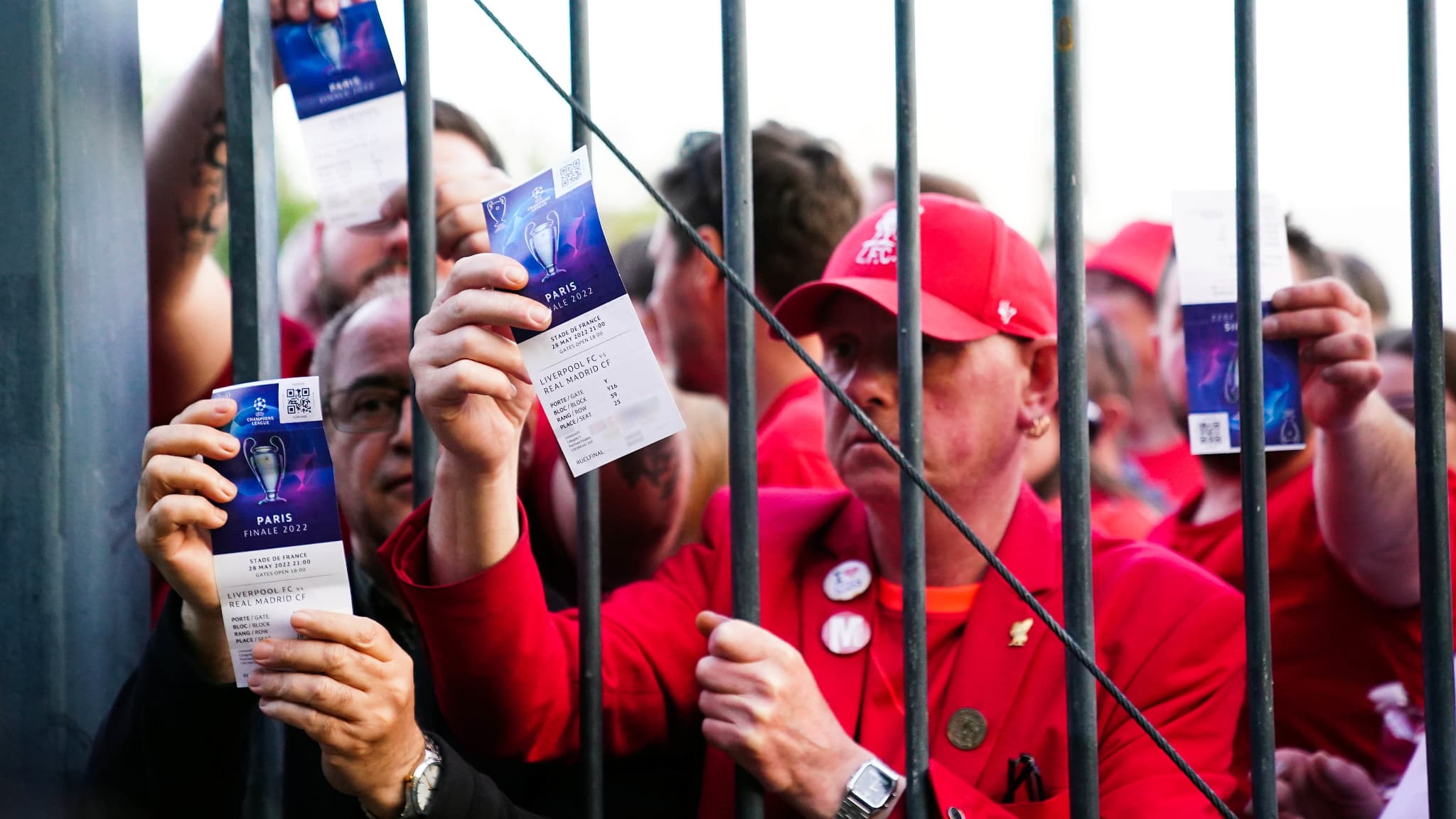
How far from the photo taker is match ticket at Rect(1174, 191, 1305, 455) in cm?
147

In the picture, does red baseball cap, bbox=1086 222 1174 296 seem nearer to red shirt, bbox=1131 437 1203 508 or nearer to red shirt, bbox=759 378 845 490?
red shirt, bbox=1131 437 1203 508

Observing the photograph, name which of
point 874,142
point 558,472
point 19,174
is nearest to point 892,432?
point 558,472

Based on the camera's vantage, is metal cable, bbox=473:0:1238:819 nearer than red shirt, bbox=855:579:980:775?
Yes

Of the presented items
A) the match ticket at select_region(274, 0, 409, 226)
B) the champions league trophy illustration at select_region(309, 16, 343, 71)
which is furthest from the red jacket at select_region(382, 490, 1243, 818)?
the champions league trophy illustration at select_region(309, 16, 343, 71)

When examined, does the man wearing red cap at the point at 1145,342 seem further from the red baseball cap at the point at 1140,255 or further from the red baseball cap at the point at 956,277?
the red baseball cap at the point at 956,277

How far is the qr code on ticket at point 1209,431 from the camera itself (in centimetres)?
147

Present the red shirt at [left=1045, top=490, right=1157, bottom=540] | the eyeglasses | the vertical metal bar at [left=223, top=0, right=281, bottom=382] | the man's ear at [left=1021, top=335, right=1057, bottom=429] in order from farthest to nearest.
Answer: the red shirt at [left=1045, top=490, right=1157, bottom=540]
the eyeglasses
the man's ear at [left=1021, top=335, right=1057, bottom=429]
the vertical metal bar at [left=223, top=0, right=281, bottom=382]

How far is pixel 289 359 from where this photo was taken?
248 centimetres

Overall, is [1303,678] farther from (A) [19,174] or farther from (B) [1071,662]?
(A) [19,174]

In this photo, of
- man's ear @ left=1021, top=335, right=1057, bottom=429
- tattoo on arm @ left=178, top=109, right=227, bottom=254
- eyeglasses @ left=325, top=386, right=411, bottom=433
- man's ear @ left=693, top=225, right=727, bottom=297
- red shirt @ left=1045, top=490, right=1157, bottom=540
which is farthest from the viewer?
red shirt @ left=1045, top=490, right=1157, bottom=540

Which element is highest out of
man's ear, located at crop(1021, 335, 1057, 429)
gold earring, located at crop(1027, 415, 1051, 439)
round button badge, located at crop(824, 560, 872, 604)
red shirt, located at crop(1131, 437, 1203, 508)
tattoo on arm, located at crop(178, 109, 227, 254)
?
tattoo on arm, located at crop(178, 109, 227, 254)

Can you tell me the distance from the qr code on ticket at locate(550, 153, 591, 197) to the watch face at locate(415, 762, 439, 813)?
2.01ft

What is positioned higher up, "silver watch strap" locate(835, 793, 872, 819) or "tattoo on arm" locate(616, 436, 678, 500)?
"tattoo on arm" locate(616, 436, 678, 500)

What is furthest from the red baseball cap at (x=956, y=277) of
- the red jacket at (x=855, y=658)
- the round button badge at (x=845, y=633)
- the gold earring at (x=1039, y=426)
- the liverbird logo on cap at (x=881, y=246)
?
the round button badge at (x=845, y=633)
